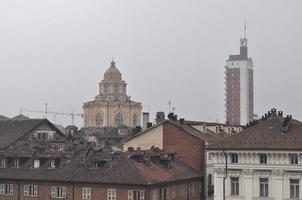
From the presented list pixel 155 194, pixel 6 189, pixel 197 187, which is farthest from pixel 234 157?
pixel 6 189

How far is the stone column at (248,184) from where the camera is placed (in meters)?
59.2

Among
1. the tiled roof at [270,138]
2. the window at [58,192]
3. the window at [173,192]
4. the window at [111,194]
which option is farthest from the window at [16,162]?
the tiled roof at [270,138]

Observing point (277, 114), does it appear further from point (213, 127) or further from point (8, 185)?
point (8, 185)

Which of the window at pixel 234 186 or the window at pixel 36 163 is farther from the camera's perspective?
the window at pixel 36 163

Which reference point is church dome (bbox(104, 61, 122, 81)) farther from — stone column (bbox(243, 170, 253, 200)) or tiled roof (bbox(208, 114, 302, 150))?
stone column (bbox(243, 170, 253, 200))

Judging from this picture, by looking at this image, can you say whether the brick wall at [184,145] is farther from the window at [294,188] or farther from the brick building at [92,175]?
the window at [294,188]

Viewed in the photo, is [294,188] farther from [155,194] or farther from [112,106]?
[112,106]

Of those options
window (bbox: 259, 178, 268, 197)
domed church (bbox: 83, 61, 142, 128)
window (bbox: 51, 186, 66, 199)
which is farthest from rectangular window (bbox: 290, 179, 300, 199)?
domed church (bbox: 83, 61, 142, 128)

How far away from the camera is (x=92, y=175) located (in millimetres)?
63281

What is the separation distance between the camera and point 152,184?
5984cm

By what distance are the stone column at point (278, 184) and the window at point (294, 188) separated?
912 millimetres

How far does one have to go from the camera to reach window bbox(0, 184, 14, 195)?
67.4m

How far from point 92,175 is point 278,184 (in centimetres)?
1871

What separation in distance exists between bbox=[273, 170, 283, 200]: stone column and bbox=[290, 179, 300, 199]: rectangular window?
912 mm
